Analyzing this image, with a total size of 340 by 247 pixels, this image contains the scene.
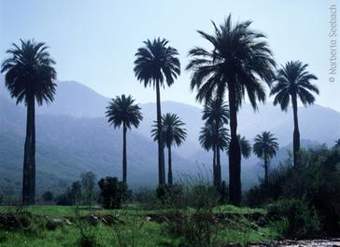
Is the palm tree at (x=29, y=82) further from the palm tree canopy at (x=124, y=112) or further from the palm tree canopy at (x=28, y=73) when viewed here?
the palm tree canopy at (x=124, y=112)

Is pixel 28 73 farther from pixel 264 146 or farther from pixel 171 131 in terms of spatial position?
pixel 264 146

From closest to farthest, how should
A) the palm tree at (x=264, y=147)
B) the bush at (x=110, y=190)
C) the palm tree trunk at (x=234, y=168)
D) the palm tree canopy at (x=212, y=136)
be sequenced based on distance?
the bush at (x=110, y=190)
the palm tree trunk at (x=234, y=168)
the palm tree canopy at (x=212, y=136)
the palm tree at (x=264, y=147)

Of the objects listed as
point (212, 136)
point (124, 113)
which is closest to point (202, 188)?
point (124, 113)

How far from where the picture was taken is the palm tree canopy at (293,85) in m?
61.5

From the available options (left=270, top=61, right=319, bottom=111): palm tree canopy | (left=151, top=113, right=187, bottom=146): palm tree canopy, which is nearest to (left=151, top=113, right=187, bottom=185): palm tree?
(left=151, top=113, right=187, bottom=146): palm tree canopy

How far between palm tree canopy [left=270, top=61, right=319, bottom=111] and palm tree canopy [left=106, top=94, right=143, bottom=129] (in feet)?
78.5

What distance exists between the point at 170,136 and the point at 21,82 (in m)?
31.4

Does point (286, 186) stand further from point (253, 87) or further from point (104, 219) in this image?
point (104, 219)

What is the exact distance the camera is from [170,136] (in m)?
83.2

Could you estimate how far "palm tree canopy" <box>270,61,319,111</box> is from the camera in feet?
202

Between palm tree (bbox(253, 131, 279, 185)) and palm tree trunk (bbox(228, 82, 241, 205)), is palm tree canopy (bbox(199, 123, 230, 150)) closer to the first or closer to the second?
palm tree (bbox(253, 131, 279, 185))

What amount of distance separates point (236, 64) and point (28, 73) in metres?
25.2

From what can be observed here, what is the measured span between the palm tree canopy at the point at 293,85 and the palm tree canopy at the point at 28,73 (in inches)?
1002

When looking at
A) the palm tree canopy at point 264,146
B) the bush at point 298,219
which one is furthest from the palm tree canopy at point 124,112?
the bush at point 298,219
